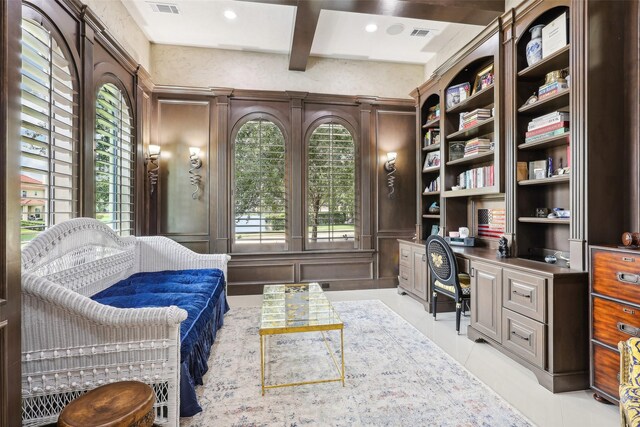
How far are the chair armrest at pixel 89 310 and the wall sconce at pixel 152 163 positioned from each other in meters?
3.03

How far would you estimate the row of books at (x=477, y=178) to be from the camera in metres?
3.46

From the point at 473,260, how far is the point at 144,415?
290 cm

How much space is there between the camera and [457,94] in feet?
12.9

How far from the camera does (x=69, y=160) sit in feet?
8.96

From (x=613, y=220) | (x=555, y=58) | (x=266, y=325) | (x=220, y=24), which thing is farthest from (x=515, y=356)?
(x=220, y=24)

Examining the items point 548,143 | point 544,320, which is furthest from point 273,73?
point 544,320

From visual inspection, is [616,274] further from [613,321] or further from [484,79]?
[484,79]

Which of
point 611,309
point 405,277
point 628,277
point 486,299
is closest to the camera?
point 628,277

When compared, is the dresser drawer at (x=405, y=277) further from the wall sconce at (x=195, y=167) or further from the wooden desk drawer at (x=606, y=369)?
the wall sconce at (x=195, y=167)

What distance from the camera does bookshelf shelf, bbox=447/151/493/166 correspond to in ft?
11.4

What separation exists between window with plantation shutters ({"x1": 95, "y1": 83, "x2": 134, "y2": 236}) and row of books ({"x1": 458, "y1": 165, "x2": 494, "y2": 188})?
4.03 metres

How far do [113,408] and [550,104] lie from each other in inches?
145

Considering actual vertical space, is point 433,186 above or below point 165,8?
below

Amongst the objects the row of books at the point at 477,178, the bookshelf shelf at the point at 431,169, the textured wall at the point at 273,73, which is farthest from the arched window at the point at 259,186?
the row of books at the point at 477,178
